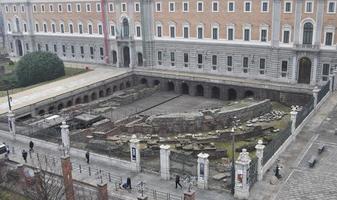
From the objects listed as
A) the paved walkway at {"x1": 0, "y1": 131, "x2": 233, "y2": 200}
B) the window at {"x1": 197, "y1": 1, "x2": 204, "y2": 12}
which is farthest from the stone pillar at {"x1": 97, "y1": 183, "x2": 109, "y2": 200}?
the window at {"x1": 197, "y1": 1, "x2": 204, "y2": 12}

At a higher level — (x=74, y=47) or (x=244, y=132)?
(x=74, y=47)

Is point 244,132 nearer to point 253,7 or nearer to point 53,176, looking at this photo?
point 53,176

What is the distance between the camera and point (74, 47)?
71.2 meters

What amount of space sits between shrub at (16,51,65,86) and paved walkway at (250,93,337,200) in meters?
38.6

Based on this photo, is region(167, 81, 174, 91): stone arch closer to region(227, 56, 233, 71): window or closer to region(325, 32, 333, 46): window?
region(227, 56, 233, 71): window

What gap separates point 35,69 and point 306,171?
42529 millimetres

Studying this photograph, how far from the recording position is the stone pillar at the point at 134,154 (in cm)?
2752

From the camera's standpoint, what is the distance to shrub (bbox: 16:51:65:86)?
5681 centimetres

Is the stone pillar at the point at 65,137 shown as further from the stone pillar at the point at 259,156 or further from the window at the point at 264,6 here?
the window at the point at 264,6

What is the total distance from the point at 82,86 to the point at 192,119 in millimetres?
20457

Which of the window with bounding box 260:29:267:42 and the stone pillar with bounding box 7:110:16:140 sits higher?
the window with bounding box 260:29:267:42

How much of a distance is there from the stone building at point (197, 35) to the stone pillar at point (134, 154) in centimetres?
2903

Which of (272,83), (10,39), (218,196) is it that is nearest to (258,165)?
(218,196)

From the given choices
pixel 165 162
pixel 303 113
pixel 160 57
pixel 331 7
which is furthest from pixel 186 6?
pixel 165 162
